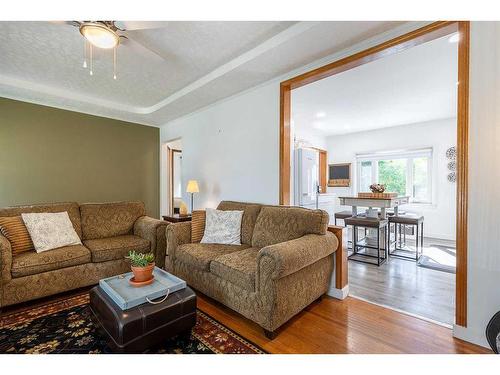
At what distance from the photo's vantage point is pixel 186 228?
9.02ft

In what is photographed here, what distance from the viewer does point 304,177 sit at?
4.63 m

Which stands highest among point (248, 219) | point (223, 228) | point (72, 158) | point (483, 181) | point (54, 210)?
point (72, 158)

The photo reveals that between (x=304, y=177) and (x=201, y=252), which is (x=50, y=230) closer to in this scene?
(x=201, y=252)

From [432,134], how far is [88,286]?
672 cm

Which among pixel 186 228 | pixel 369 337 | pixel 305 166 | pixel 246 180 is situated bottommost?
pixel 369 337

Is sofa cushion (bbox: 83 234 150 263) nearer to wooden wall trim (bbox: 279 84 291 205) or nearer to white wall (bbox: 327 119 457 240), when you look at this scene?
wooden wall trim (bbox: 279 84 291 205)

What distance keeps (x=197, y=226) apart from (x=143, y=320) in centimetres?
145

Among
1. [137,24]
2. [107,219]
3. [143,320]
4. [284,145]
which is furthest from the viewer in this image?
[107,219]

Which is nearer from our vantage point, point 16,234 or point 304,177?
point 16,234

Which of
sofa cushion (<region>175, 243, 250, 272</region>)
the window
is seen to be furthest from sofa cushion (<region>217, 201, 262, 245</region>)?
the window

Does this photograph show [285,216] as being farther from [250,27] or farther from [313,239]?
[250,27]

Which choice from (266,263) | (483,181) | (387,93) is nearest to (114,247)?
(266,263)

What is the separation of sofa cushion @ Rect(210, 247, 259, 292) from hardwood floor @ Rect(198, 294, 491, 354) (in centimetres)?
36
